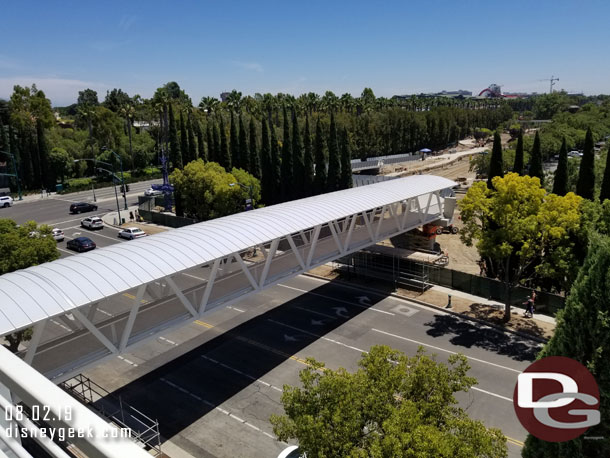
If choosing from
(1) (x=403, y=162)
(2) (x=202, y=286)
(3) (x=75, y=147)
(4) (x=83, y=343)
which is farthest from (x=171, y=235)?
(1) (x=403, y=162)

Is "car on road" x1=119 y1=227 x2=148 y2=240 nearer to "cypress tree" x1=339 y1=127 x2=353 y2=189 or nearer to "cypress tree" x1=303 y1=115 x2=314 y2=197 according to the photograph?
"cypress tree" x1=303 y1=115 x2=314 y2=197

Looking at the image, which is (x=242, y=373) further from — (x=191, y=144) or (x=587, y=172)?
(x=191, y=144)

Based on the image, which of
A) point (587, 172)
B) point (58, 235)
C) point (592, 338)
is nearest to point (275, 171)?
point (58, 235)

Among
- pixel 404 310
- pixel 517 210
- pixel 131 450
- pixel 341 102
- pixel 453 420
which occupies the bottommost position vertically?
pixel 404 310

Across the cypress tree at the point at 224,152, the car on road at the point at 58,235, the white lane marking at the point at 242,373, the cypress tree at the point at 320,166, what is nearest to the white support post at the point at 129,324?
the white lane marking at the point at 242,373

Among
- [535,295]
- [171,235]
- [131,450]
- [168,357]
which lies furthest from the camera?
[535,295]

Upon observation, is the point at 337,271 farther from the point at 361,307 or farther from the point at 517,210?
the point at 517,210

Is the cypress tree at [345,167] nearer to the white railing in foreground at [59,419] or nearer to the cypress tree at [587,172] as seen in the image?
the cypress tree at [587,172]
